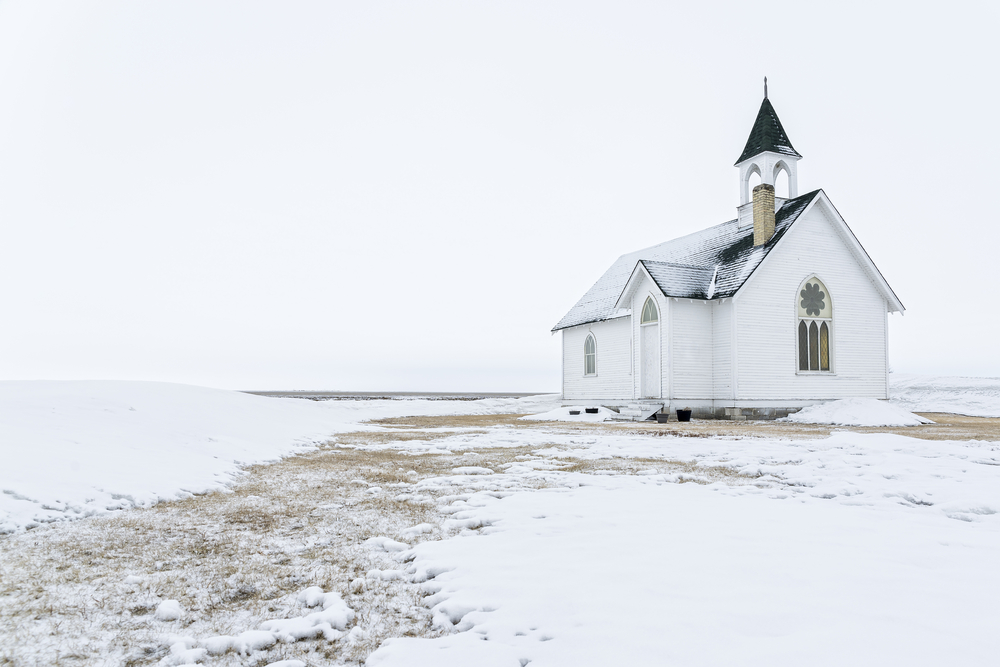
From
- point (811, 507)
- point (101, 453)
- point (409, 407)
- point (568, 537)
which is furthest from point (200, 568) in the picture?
point (409, 407)

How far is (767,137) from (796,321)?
7.23m

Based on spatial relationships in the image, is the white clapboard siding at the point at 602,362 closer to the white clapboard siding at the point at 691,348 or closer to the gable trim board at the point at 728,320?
the gable trim board at the point at 728,320

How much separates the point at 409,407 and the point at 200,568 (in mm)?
28606

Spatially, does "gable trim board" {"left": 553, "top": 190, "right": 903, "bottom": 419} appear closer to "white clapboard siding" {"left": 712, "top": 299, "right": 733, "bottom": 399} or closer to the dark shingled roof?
"white clapboard siding" {"left": 712, "top": 299, "right": 733, "bottom": 399}

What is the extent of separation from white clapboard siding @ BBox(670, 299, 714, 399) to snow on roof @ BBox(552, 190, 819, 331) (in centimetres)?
57

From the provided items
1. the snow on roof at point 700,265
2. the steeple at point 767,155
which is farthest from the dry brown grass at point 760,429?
the steeple at point 767,155

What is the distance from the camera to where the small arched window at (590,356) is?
26.1 metres

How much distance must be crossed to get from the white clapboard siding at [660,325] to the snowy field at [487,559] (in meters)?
13.2

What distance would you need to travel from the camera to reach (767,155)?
74.0 feet

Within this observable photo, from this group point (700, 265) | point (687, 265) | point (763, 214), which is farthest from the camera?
point (700, 265)

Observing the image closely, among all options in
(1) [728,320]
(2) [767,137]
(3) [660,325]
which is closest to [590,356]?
(3) [660,325]

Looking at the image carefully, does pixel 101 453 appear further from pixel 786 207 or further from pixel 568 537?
pixel 786 207

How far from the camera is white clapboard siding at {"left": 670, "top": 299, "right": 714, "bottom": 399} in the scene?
68.6 feet

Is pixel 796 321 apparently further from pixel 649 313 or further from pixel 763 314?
pixel 649 313
